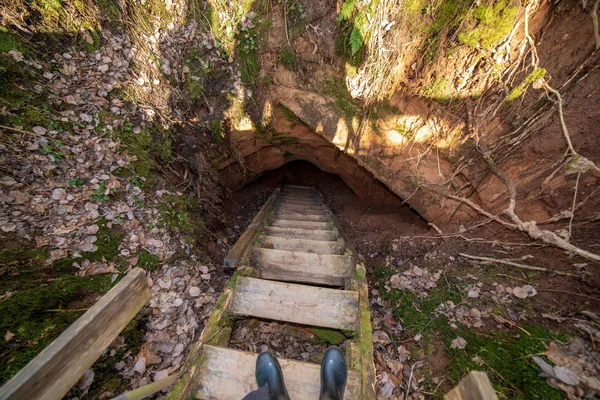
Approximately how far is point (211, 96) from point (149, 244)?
278cm

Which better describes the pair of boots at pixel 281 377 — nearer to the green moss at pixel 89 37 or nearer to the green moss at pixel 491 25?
the green moss at pixel 491 25

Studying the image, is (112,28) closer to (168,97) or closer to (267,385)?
(168,97)

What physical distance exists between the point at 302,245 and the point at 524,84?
358 cm

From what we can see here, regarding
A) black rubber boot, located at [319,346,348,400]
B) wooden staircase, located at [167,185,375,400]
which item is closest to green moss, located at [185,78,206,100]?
wooden staircase, located at [167,185,375,400]

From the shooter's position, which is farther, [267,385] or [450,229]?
[450,229]

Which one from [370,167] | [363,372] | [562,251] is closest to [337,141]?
[370,167]

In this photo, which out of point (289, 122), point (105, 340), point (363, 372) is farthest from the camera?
point (289, 122)

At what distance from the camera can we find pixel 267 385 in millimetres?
1632

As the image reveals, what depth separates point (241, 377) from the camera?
5.86 ft

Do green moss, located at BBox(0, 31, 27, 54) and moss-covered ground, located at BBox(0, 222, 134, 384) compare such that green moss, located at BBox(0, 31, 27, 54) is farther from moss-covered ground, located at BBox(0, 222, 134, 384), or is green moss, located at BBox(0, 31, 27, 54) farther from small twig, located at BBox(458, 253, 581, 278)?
small twig, located at BBox(458, 253, 581, 278)

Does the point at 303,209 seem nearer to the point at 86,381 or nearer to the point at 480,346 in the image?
the point at 480,346

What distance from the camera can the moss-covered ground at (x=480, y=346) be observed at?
1731 millimetres

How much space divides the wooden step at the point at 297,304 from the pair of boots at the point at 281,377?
1.12 feet

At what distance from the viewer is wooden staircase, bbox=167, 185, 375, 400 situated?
1.74 m
